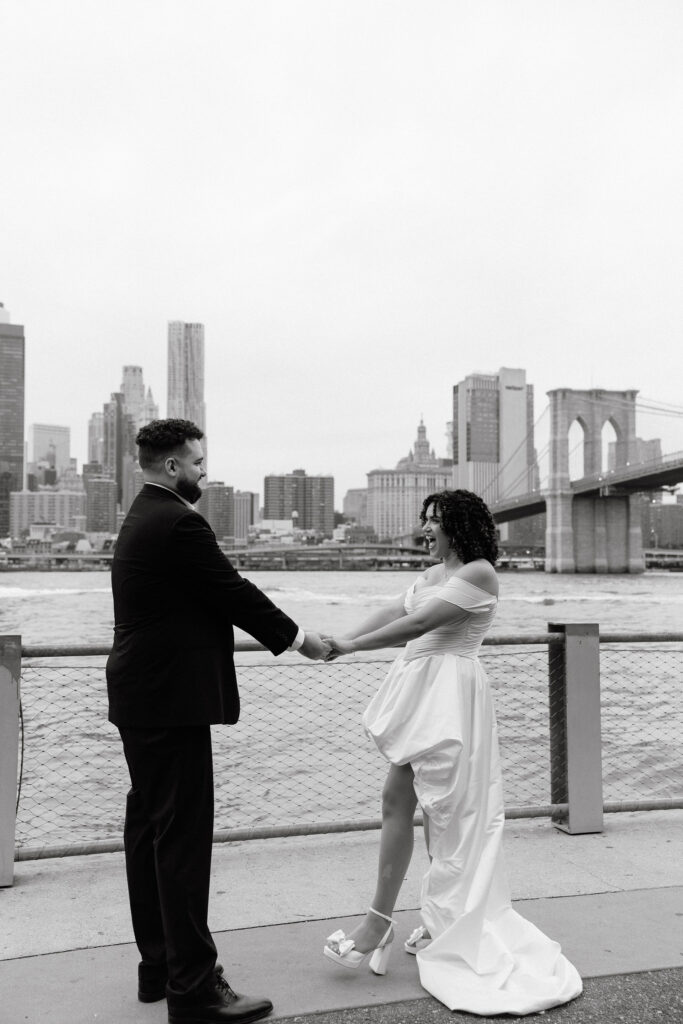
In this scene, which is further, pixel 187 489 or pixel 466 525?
pixel 466 525

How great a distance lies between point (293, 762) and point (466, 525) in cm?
625

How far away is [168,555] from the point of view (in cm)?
242

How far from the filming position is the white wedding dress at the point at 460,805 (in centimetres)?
254

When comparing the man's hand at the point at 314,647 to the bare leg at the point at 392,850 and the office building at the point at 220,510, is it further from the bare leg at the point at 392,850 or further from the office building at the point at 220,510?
the office building at the point at 220,510

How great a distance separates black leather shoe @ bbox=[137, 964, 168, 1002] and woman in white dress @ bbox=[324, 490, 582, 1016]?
475 mm

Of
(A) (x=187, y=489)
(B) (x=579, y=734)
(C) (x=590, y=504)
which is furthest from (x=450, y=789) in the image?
(C) (x=590, y=504)

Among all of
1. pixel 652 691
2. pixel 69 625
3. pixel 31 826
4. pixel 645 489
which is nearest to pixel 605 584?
pixel 645 489

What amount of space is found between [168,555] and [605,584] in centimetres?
6307

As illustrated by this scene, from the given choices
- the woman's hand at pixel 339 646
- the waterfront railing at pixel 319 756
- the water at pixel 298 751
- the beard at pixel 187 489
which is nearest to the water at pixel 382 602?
the water at pixel 298 751

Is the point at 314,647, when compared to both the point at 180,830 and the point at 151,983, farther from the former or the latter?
the point at 151,983

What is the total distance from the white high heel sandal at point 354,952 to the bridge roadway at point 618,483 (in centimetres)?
5382

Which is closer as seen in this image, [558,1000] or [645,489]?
[558,1000]

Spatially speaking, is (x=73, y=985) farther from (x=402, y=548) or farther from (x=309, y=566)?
(x=309, y=566)

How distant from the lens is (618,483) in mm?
62500
